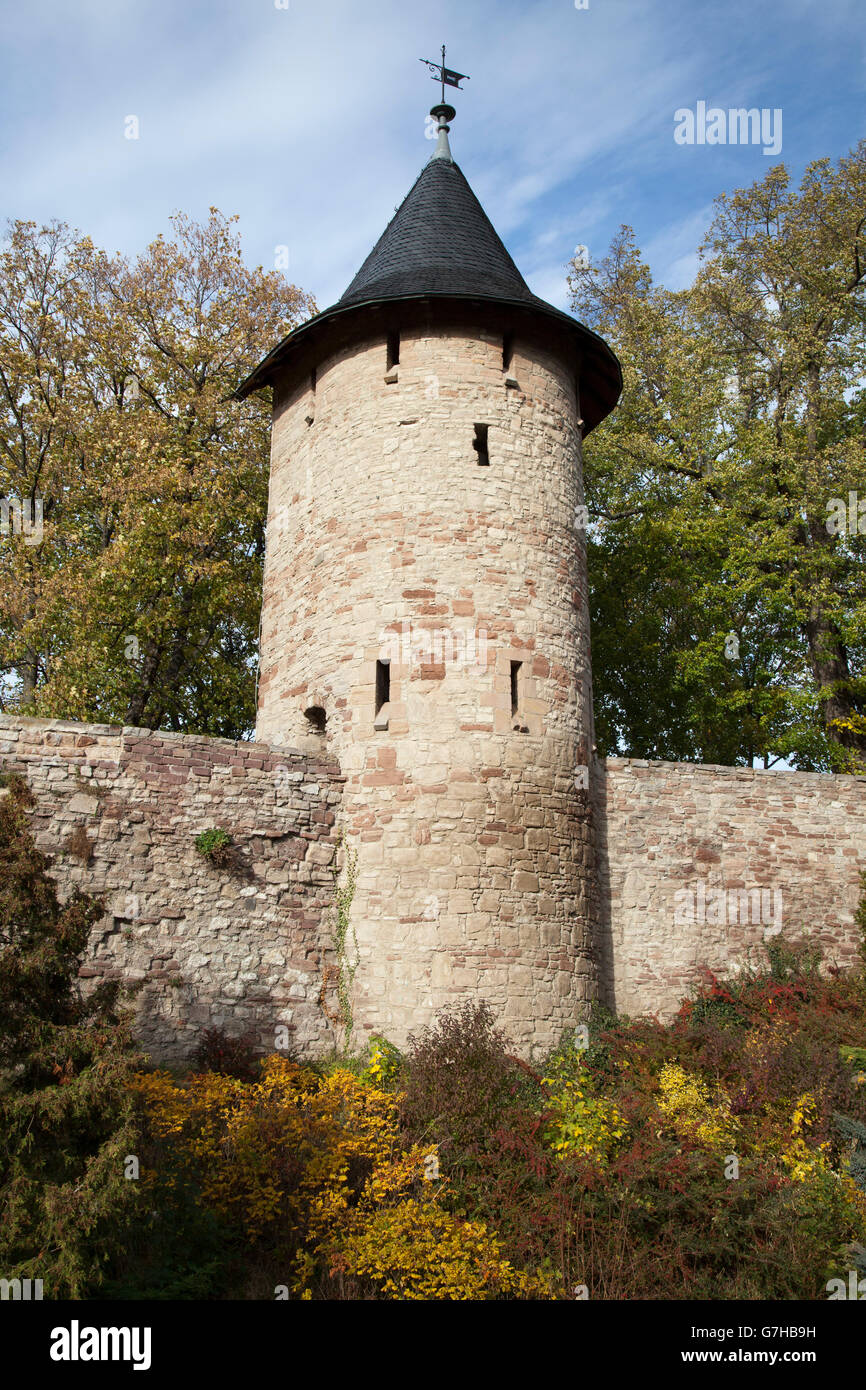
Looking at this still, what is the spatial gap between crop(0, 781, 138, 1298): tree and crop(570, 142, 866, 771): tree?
44.4 feet

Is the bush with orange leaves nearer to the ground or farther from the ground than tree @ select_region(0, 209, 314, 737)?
nearer to the ground

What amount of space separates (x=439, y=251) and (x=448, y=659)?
5.12 metres

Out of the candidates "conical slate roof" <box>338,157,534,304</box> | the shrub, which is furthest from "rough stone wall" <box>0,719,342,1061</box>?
"conical slate roof" <box>338,157,534,304</box>

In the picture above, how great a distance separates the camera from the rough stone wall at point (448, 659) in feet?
31.0

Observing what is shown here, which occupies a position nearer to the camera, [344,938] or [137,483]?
[344,938]

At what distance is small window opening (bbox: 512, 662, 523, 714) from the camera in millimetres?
10203

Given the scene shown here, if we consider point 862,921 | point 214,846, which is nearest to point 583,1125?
point 214,846

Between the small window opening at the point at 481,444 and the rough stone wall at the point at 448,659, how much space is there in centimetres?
8

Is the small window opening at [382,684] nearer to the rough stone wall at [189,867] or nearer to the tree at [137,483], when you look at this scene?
the rough stone wall at [189,867]

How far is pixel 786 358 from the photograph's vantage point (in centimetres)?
1986

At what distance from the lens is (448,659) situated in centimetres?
1007

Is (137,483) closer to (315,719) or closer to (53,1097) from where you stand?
(315,719)

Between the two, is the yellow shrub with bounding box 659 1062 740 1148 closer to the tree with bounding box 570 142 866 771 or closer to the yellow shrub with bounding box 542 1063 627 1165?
the yellow shrub with bounding box 542 1063 627 1165

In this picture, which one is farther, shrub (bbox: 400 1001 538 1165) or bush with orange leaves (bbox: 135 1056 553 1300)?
shrub (bbox: 400 1001 538 1165)
